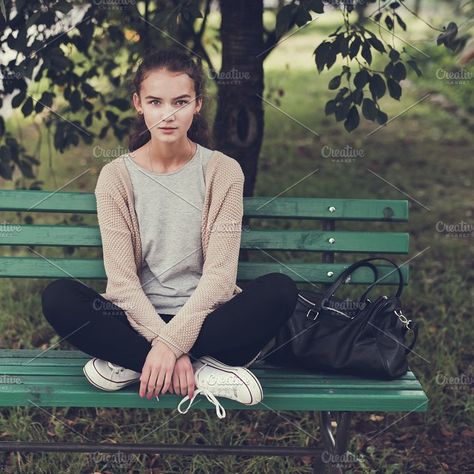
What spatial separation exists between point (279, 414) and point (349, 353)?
0.85m

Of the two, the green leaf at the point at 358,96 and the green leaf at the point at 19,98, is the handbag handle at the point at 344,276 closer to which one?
the green leaf at the point at 358,96

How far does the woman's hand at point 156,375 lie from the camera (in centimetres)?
269

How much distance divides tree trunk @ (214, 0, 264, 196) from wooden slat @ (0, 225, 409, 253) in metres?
1.01

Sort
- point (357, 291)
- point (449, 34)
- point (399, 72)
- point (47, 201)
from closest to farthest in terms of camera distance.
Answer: point (47, 201) → point (449, 34) → point (399, 72) → point (357, 291)

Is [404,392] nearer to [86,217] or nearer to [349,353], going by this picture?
[349,353]

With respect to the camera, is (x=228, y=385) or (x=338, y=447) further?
(x=338, y=447)

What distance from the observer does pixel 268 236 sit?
3.25 m

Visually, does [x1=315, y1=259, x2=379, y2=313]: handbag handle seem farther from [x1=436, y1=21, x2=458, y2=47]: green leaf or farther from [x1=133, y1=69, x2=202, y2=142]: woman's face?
[x1=436, y1=21, x2=458, y2=47]: green leaf

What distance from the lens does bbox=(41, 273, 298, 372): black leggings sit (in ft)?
9.05

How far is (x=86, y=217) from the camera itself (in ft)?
18.5

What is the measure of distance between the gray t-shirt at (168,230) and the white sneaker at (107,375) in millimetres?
314

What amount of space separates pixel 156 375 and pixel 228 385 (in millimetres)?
216

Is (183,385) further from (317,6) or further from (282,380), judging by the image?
(317,6)

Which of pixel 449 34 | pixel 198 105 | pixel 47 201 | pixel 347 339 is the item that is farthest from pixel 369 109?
pixel 47 201
